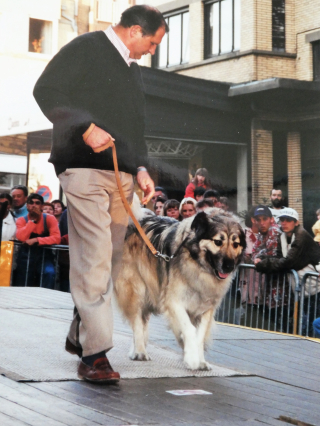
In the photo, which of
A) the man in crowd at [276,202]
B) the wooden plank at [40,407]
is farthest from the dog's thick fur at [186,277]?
the man in crowd at [276,202]

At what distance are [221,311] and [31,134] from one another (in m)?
3.86

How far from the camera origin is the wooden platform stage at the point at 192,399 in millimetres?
2963

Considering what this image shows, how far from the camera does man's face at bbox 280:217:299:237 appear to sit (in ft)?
22.6

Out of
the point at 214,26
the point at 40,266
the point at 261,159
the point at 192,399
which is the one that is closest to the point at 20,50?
the point at 40,266

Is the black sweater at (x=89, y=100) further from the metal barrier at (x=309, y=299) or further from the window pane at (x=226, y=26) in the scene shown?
the window pane at (x=226, y=26)

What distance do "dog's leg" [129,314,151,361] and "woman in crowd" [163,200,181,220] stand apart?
335cm

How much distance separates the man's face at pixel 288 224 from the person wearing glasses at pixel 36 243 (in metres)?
3.49

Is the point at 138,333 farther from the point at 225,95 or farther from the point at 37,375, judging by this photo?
the point at 225,95

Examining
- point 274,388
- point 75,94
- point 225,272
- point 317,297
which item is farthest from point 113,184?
point 317,297

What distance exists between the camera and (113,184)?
3957mm

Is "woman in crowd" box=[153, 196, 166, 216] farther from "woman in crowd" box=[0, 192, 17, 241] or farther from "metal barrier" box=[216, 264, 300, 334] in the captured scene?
"woman in crowd" box=[0, 192, 17, 241]

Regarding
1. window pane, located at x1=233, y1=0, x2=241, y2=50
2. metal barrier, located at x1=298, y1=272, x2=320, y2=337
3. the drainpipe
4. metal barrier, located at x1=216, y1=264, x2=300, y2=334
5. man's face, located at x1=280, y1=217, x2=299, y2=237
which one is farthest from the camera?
window pane, located at x1=233, y1=0, x2=241, y2=50

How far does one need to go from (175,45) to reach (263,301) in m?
4.62

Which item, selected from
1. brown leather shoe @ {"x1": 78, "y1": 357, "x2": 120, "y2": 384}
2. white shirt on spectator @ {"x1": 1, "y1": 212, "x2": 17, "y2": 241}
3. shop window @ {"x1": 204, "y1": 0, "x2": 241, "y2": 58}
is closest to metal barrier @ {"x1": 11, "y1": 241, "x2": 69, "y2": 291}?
white shirt on spectator @ {"x1": 1, "y1": 212, "x2": 17, "y2": 241}
